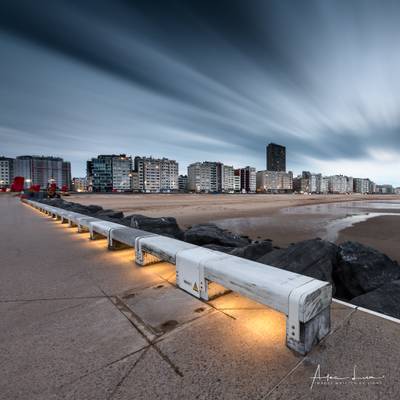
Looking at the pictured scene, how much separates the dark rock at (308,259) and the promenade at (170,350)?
2.10 meters

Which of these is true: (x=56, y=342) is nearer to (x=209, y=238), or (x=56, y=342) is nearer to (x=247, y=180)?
(x=209, y=238)

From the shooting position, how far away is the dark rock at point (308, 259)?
14.1 ft

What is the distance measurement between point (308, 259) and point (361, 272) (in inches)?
49.1

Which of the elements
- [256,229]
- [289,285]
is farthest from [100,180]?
[289,285]

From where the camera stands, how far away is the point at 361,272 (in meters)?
4.63

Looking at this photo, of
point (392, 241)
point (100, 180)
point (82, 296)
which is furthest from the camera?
point (100, 180)

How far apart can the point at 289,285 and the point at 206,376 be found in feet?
2.92

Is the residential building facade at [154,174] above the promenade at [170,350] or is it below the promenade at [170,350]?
above

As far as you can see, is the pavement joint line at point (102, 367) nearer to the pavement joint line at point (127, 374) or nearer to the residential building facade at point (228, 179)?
the pavement joint line at point (127, 374)

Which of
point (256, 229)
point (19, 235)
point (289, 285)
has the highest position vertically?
point (289, 285)

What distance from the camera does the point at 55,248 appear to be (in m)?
4.85

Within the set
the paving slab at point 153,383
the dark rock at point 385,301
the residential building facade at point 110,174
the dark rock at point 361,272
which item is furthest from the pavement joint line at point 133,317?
the residential building facade at point 110,174

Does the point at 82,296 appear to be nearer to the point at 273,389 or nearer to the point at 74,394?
the point at 74,394

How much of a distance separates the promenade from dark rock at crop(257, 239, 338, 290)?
2.10 metres
